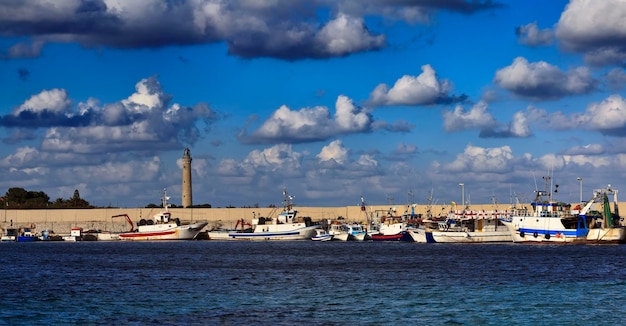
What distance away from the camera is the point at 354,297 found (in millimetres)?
59500

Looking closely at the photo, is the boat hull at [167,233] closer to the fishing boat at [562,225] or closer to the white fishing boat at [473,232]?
the white fishing boat at [473,232]

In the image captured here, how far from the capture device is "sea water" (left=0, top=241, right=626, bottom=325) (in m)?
49.5

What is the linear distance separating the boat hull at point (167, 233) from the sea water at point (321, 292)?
83981 mm

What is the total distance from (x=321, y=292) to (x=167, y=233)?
12818 cm

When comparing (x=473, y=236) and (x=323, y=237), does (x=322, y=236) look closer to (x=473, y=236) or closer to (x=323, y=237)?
(x=323, y=237)

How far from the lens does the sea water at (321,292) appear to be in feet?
→ 162

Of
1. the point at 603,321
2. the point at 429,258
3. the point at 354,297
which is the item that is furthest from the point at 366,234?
the point at 603,321

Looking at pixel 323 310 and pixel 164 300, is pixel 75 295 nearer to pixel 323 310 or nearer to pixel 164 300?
pixel 164 300

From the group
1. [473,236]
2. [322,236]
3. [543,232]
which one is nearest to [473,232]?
[473,236]

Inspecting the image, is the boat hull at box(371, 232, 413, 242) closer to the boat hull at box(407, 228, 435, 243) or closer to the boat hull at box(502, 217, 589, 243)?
the boat hull at box(407, 228, 435, 243)

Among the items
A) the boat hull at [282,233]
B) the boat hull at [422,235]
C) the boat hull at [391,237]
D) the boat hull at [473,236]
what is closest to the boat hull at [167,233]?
the boat hull at [282,233]

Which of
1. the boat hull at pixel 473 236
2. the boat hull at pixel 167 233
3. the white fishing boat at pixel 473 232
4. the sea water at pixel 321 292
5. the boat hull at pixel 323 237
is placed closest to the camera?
the sea water at pixel 321 292

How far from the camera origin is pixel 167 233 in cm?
18725

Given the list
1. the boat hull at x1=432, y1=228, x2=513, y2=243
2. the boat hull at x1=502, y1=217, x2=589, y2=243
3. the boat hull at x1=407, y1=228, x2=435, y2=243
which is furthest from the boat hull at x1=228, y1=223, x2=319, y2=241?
the boat hull at x1=502, y1=217, x2=589, y2=243
